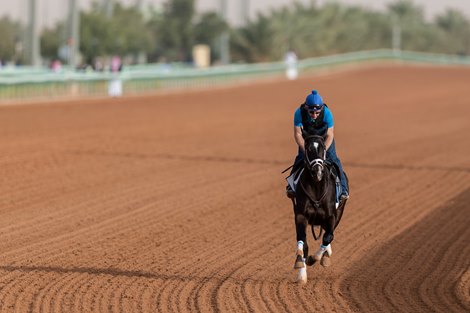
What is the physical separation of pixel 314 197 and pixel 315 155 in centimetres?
48

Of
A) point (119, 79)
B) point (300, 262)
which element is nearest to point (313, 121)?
point (300, 262)

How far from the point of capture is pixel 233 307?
9.23m

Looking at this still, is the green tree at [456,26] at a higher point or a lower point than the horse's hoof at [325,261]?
lower

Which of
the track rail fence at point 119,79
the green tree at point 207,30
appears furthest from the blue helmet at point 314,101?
the green tree at point 207,30

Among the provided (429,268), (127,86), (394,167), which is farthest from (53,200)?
(127,86)

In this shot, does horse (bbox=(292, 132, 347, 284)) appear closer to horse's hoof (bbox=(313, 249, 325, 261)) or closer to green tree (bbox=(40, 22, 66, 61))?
horse's hoof (bbox=(313, 249, 325, 261))

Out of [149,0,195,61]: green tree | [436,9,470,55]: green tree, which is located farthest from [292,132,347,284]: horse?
[436,9,470,55]: green tree

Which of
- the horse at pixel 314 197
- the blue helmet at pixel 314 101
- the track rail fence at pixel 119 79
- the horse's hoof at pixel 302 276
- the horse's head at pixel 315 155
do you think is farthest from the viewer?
the track rail fence at pixel 119 79

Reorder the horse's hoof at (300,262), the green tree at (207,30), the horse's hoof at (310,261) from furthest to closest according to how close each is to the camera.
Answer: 1. the green tree at (207,30)
2. the horse's hoof at (310,261)
3. the horse's hoof at (300,262)

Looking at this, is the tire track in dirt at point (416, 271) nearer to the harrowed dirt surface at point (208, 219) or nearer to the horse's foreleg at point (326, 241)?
the harrowed dirt surface at point (208, 219)

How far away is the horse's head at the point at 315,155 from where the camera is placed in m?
9.84

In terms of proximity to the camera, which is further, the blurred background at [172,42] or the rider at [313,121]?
the blurred background at [172,42]

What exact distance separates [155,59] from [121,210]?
69995 millimetres

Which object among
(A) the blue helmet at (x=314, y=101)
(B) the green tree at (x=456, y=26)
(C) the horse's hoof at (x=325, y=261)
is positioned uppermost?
(A) the blue helmet at (x=314, y=101)
